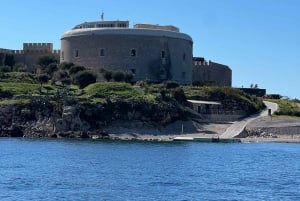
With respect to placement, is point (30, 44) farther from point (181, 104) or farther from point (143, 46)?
point (181, 104)

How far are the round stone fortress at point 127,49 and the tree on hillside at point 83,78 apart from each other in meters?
9.46

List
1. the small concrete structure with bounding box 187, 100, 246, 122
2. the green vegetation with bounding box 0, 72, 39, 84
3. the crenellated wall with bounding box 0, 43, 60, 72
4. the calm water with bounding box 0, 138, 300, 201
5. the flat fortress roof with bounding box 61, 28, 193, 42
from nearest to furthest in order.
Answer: the calm water with bounding box 0, 138, 300, 201 < the small concrete structure with bounding box 187, 100, 246, 122 < the green vegetation with bounding box 0, 72, 39, 84 < the flat fortress roof with bounding box 61, 28, 193, 42 < the crenellated wall with bounding box 0, 43, 60, 72

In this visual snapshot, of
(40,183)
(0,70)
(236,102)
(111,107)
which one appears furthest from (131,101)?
(40,183)

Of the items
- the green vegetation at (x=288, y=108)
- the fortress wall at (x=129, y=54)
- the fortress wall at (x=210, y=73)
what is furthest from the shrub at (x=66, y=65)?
the green vegetation at (x=288, y=108)

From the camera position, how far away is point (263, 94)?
320 feet

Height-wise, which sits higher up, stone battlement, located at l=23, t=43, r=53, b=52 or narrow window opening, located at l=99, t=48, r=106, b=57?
stone battlement, located at l=23, t=43, r=53, b=52

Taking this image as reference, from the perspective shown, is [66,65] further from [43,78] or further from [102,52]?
[43,78]

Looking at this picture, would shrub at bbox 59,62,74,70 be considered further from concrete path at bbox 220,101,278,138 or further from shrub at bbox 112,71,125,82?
concrete path at bbox 220,101,278,138

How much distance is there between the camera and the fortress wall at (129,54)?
3474 inches

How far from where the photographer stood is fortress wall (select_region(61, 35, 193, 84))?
8825 cm

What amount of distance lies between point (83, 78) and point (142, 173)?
4443 cm

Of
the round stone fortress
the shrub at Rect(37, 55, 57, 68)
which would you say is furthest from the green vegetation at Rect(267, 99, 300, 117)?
the shrub at Rect(37, 55, 57, 68)

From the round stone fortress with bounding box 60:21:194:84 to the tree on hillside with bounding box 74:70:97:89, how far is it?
946 cm

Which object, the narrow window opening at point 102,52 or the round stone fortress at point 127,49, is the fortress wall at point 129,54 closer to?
the round stone fortress at point 127,49
